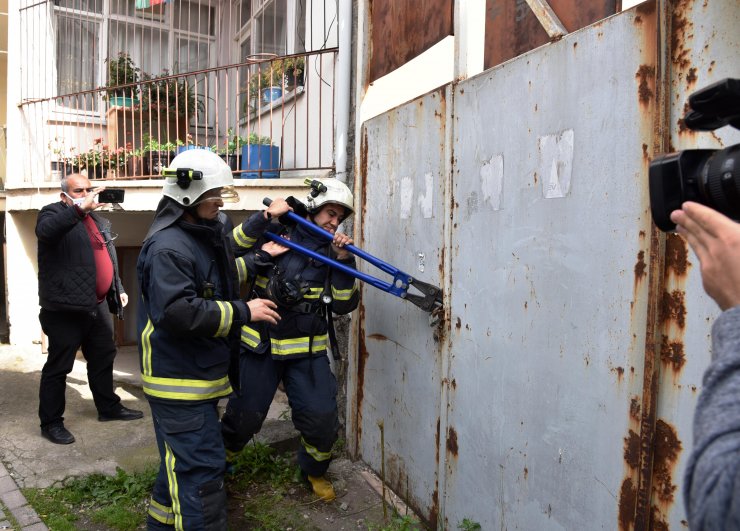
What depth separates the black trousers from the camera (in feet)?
13.9

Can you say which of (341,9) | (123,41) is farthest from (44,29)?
(341,9)

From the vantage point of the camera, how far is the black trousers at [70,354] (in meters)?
4.25

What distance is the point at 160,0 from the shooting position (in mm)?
7320

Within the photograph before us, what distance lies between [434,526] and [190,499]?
1193mm

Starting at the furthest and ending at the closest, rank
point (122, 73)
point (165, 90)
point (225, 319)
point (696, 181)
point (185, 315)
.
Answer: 1. point (122, 73)
2. point (165, 90)
3. point (225, 319)
4. point (185, 315)
5. point (696, 181)

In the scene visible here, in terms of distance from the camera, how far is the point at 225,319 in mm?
2637

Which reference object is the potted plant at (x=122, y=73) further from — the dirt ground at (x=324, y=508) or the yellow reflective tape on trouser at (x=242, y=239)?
the dirt ground at (x=324, y=508)

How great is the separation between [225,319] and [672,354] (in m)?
1.74

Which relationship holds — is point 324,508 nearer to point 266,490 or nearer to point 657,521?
point 266,490

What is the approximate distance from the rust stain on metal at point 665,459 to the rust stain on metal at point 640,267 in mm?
429

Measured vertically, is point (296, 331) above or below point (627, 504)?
above

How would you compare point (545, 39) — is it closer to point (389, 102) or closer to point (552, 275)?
→ point (552, 275)

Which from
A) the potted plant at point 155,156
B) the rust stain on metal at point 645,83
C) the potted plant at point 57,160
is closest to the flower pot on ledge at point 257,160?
the potted plant at point 155,156

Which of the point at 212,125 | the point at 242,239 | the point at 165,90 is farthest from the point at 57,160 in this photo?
the point at 242,239
